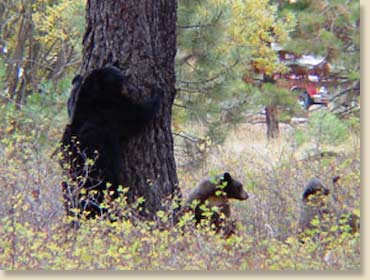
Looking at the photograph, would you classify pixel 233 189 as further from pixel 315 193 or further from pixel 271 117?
pixel 271 117

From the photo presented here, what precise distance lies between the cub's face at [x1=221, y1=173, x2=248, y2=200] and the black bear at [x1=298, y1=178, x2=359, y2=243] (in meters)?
0.45

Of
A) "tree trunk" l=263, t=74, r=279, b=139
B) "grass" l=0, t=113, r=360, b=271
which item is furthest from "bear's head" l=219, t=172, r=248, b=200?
"tree trunk" l=263, t=74, r=279, b=139

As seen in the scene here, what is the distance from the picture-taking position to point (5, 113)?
7730mm

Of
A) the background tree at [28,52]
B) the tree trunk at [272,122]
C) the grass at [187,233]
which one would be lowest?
the grass at [187,233]

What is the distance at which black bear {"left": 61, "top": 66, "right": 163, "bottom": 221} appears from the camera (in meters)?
4.54

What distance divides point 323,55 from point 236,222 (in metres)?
3.34

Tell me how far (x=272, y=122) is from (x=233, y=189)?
18.4 ft

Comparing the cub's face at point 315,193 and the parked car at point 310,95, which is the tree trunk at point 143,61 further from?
the parked car at point 310,95

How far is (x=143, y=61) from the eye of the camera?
4648 millimetres

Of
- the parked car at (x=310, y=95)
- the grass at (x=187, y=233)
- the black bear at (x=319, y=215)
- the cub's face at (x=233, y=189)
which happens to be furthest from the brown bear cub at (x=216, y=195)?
the parked car at (x=310, y=95)

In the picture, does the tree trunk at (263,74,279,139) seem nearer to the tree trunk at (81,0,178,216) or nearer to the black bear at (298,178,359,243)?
the tree trunk at (81,0,178,216)

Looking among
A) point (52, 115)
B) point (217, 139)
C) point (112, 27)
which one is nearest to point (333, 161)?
point (112, 27)

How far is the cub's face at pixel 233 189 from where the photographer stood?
4.52 metres

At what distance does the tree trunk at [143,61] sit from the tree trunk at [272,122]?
372 centimetres
